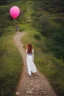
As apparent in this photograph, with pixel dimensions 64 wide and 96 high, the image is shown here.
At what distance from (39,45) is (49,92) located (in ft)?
27.3

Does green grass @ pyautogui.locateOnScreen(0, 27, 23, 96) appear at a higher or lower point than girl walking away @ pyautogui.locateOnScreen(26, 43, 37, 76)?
lower

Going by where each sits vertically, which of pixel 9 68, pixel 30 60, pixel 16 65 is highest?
pixel 30 60

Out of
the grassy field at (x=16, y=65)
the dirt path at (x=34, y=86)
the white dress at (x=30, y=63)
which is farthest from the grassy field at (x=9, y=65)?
the white dress at (x=30, y=63)

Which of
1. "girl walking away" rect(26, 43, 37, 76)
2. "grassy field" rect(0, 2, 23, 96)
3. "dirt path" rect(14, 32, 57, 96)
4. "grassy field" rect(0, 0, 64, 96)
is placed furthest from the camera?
"girl walking away" rect(26, 43, 37, 76)

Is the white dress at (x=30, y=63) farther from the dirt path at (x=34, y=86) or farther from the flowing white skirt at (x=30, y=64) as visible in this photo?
the dirt path at (x=34, y=86)

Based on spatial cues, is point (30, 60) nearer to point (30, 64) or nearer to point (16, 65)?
point (30, 64)

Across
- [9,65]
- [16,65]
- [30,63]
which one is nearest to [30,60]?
[30,63]

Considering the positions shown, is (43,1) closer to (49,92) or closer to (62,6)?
(62,6)

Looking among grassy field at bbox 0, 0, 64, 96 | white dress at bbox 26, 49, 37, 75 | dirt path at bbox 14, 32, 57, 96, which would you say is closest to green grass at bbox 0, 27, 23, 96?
grassy field at bbox 0, 0, 64, 96

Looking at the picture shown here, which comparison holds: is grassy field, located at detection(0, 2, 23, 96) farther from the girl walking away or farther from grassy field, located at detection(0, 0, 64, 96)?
the girl walking away

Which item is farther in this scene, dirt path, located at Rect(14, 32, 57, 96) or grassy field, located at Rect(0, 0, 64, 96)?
grassy field, located at Rect(0, 0, 64, 96)

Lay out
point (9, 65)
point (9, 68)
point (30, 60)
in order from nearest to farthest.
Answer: point (30, 60) → point (9, 68) → point (9, 65)

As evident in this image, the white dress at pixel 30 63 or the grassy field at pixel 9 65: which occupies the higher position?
the white dress at pixel 30 63

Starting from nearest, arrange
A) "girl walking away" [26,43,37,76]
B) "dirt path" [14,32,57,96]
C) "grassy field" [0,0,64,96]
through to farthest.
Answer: "dirt path" [14,32,57,96], "grassy field" [0,0,64,96], "girl walking away" [26,43,37,76]
